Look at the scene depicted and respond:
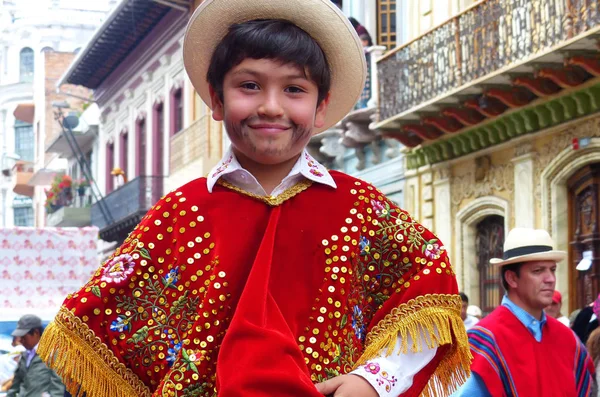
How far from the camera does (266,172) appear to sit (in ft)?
11.7

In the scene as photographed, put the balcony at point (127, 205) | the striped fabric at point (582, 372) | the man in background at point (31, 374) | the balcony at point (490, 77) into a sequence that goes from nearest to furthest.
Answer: the striped fabric at point (582, 372), the man in background at point (31, 374), the balcony at point (490, 77), the balcony at point (127, 205)

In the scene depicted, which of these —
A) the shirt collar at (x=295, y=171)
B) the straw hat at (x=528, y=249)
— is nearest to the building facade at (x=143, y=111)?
the straw hat at (x=528, y=249)

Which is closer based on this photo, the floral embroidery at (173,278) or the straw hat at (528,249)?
the floral embroidery at (173,278)

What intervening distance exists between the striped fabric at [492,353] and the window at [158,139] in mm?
27029

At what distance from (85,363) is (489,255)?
1551 centimetres

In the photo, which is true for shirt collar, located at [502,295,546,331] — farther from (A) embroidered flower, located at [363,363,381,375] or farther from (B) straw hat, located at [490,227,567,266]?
(A) embroidered flower, located at [363,363,381,375]

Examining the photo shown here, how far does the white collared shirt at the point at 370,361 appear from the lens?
331 cm

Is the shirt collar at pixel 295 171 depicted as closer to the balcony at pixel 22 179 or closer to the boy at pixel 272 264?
the boy at pixel 272 264

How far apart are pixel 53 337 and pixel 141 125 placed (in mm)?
33069

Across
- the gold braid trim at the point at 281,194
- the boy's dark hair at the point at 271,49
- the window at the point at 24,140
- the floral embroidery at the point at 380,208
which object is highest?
the window at the point at 24,140

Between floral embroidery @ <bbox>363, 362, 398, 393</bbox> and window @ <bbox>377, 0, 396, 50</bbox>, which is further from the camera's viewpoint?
window @ <bbox>377, 0, 396, 50</bbox>

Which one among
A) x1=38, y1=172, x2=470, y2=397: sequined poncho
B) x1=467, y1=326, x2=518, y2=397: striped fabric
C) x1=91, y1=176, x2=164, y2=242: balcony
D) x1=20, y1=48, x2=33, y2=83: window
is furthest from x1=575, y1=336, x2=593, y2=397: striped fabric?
x1=20, y1=48, x2=33, y2=83: window

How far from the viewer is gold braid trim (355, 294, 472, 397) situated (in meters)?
3.40

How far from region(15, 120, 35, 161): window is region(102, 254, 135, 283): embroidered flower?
69453 millimetres
